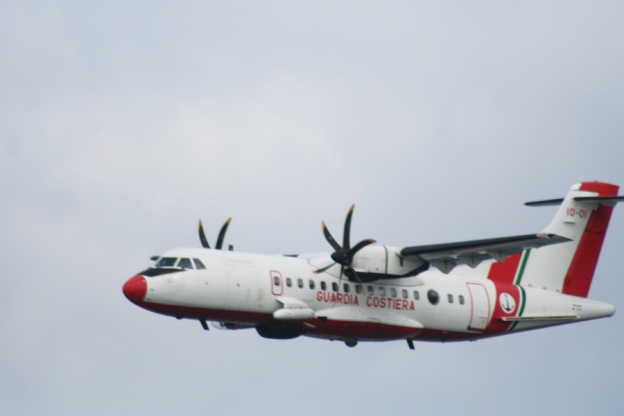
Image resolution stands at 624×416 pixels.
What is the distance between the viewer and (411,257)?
27.8 m

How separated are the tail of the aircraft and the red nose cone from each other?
1233 cm

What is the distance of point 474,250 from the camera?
88.9ft

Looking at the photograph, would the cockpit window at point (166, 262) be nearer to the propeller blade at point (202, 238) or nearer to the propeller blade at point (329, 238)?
the propeller blade at point (202, 238)

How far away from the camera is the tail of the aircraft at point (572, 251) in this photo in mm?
31328

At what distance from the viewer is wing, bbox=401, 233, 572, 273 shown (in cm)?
2631

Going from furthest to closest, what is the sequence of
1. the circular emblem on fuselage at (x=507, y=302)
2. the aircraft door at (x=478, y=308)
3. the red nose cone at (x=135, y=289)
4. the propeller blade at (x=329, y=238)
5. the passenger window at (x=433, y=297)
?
the circular emblem on fuselage at (x=507, y=302)
the aircraft door at (x=478, y=308)
the passenger window at (x=433, y=297)
the propeller blade at (x=329, y=238)
the red nose cone at (x=135, y=289)

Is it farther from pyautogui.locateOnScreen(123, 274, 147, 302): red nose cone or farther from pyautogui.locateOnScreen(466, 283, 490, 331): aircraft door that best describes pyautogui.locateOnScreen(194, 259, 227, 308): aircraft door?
pyautogui.locateOnScreen(466, 283, 490, 331): aircraft door

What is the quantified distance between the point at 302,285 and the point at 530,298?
27.4 feet

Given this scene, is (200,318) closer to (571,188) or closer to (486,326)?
(486,326)

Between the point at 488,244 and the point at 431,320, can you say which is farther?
the point at 431,320

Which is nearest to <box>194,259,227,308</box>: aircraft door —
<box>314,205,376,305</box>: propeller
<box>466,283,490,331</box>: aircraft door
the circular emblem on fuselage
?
<box>314,205,376,305</box>: propeller

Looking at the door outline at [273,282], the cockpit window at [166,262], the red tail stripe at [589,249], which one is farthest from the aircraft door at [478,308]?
the cockpit window at [166,262]

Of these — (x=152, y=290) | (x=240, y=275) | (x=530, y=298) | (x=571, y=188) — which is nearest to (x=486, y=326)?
(x=530, y=298)

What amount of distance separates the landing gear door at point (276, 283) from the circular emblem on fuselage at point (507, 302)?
7845 mm
